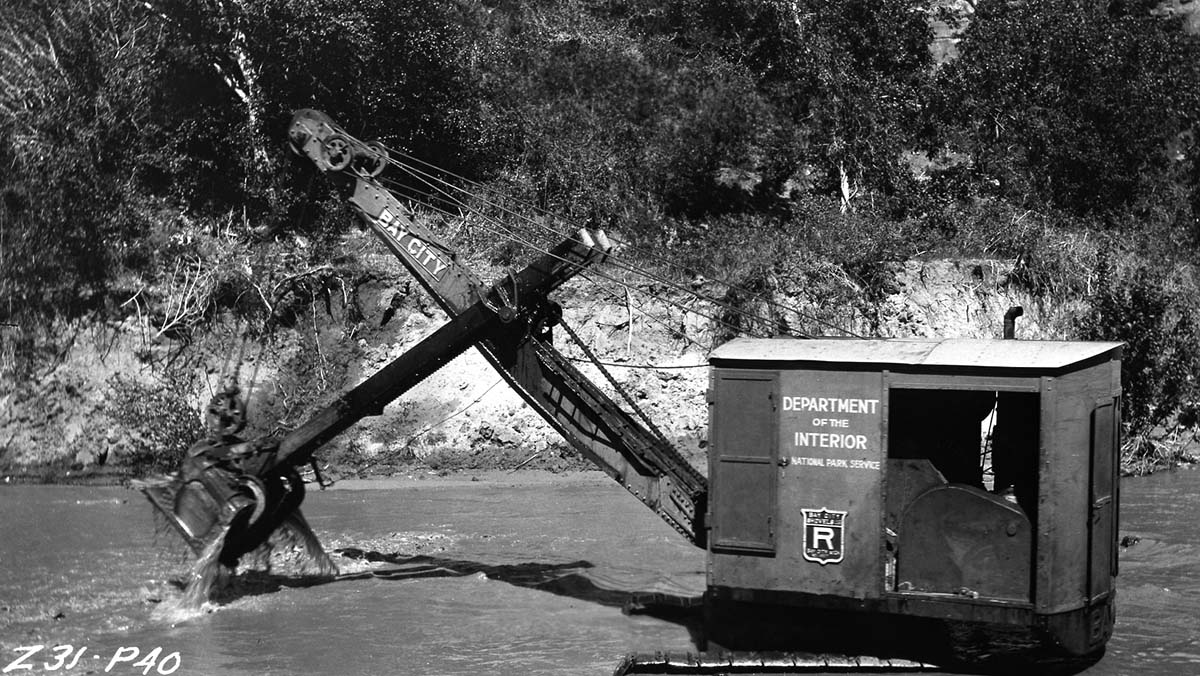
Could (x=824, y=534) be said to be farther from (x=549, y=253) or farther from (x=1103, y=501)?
(x=549, y=253)

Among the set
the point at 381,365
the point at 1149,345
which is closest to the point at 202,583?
the point at 381,365

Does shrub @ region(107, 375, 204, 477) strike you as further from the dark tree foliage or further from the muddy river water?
the dark tree foliage

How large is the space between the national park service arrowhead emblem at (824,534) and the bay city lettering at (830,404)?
79 centimetres

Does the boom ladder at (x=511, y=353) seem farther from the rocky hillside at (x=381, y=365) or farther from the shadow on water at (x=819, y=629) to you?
the rocky hillside at (x=381, y=365)

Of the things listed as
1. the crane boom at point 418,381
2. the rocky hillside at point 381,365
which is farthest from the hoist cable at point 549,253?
the rocky hillside at point 381,365

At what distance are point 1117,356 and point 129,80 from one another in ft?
68.2

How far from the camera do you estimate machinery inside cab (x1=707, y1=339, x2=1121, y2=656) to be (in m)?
9.40

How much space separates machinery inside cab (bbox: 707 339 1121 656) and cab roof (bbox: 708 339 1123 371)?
2 centimetres

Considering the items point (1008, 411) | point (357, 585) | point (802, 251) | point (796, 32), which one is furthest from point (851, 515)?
point (796, 32)

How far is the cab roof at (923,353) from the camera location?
372 inches

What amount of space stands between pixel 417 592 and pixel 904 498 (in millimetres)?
5228

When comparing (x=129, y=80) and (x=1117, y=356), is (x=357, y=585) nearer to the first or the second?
(x=1117, y=356)

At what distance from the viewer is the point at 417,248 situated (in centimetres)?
1245

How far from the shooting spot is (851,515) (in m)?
9.73
